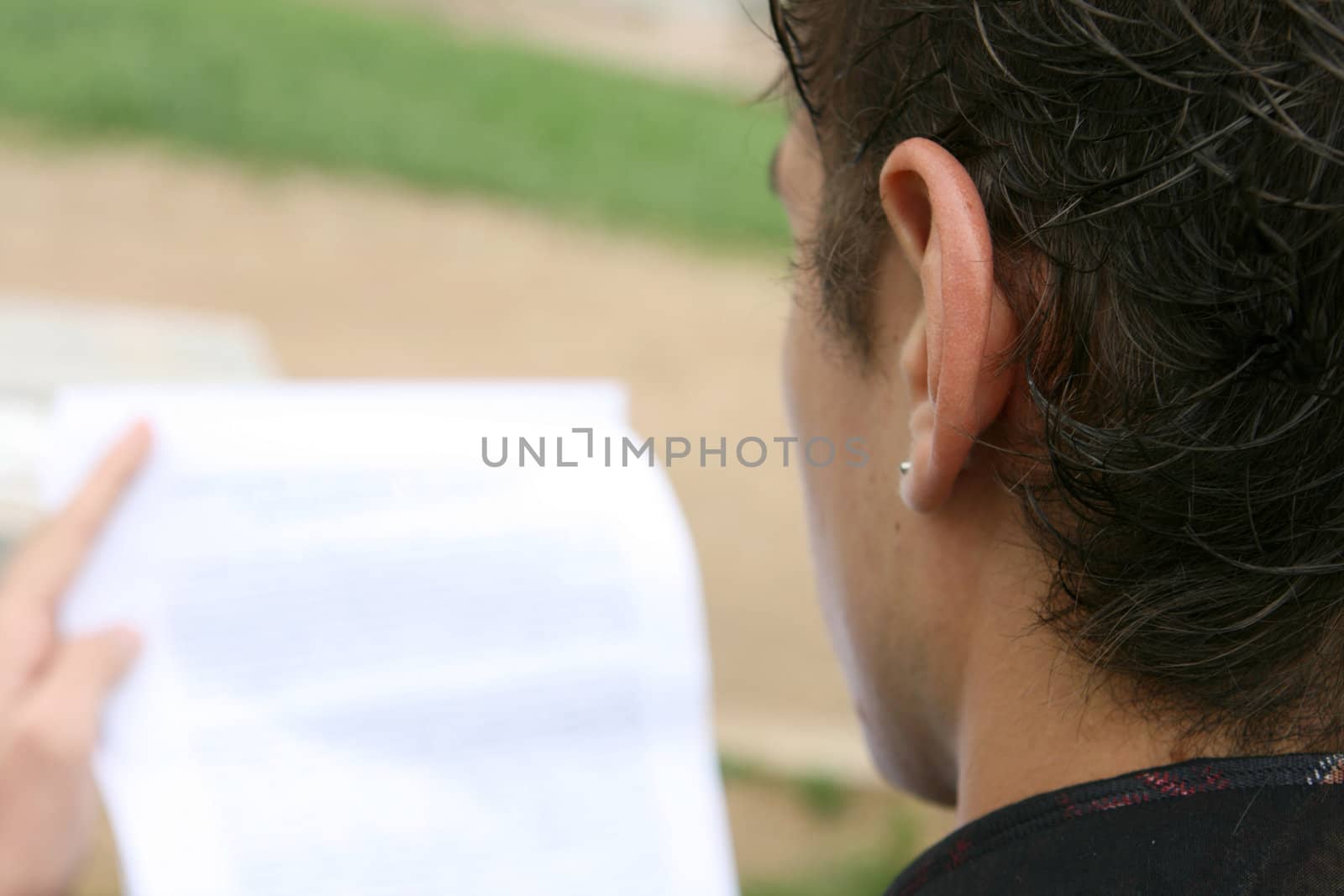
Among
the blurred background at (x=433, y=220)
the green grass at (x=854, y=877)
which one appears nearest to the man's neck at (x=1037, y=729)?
the green grass at (x=854, y=877)

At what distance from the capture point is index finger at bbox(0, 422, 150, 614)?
3.38 ft

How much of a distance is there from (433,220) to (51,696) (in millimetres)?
4087

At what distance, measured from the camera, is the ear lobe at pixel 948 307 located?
1.97 feet

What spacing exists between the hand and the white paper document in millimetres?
24

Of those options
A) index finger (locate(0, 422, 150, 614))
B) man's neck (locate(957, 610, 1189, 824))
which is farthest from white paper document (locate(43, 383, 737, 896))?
man's neck (locate(957, 610, 1189, 824))

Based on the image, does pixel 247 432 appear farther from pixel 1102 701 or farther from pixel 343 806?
pixel 1102 701

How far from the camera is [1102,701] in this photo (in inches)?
26.1

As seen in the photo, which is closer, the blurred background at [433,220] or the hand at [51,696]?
the hand at [51,696]

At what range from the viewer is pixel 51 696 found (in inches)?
38.8

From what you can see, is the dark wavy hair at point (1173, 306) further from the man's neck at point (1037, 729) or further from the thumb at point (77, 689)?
the thumb at point (77, 689)

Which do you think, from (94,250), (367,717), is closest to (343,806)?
(367,717)

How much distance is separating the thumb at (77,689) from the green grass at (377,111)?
402 cm

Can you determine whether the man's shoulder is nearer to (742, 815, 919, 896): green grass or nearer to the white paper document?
the white paper document

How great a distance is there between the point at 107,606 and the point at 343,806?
10.9 inches
